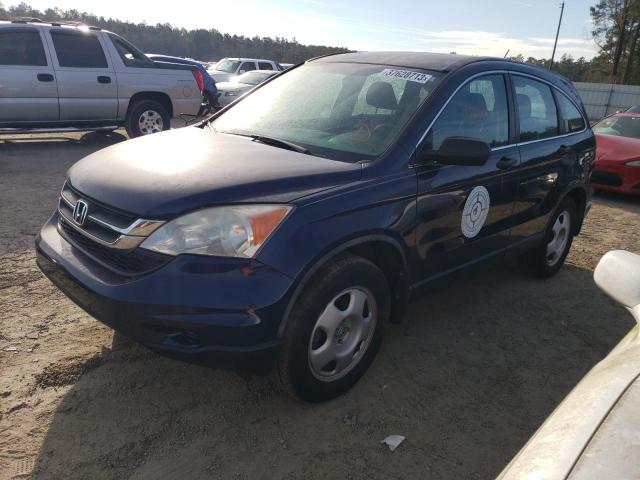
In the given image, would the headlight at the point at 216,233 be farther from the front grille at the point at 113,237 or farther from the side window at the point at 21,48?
the side window at the point at 21,48

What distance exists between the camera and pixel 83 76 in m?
8.71

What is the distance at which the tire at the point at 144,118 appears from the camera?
942cm

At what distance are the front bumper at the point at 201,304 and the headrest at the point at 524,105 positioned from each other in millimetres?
2475

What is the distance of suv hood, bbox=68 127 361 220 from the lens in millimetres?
2344

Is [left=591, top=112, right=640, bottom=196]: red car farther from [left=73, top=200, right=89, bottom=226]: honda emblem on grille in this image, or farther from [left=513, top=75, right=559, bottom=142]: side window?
[left=73, top=200, right=89, bottom=226]: honda emblem on grille

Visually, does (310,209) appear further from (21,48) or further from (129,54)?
(129,54)

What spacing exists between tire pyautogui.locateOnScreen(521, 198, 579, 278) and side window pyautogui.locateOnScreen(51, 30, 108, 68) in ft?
25.2

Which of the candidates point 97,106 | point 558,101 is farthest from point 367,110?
point 97,106

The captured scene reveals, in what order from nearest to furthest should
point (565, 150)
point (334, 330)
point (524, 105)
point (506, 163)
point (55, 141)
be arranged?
point (334, 330), point (506, 163), point (524, 105), point (565, 150), point (55, 141)

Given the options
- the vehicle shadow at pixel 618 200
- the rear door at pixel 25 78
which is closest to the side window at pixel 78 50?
the rear door at pixel 25 78

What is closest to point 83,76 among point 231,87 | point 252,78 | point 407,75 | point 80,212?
point 231,87

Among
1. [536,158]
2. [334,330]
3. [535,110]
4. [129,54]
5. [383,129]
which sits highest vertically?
[129,54]

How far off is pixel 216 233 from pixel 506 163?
220cm

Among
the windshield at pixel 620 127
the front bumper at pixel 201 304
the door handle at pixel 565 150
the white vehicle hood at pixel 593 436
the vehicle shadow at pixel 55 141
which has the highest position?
the door handle at pixel 565 150
